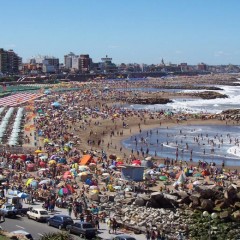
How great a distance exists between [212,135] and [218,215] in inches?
1004

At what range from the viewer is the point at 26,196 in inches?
826

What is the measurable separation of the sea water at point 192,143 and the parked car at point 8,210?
663 inches

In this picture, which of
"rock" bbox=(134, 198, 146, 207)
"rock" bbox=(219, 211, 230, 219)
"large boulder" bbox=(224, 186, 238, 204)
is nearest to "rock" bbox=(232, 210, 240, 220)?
"rock" bbox=(219, 211, 230, 219)

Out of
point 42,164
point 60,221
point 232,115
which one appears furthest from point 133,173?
point 232,115

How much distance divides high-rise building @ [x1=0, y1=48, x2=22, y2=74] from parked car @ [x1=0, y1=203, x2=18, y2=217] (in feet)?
471

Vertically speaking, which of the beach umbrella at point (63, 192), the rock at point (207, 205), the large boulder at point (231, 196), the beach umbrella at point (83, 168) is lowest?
the beach umbrella at point (83, 168)

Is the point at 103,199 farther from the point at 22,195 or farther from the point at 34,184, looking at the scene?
the point at 34,184

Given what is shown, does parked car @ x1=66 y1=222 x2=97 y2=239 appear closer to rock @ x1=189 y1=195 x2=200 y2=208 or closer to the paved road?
the paved road

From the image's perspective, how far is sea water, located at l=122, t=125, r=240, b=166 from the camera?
114 feet

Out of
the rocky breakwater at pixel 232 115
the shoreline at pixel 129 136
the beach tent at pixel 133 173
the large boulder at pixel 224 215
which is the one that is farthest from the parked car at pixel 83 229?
the rocky breakwater at pixel 232 115

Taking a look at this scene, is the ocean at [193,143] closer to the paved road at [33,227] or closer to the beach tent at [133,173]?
the beach tent at [133,173]

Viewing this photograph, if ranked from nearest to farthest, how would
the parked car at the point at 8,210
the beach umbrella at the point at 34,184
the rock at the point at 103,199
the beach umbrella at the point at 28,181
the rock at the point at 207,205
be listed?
the parked car at the point at 8,210 < the rock at the point at 207,205 < the rock at the point at 103,199 < the beach umbrella at the point at 34,184 < the beach umbrella at the point at 28,181

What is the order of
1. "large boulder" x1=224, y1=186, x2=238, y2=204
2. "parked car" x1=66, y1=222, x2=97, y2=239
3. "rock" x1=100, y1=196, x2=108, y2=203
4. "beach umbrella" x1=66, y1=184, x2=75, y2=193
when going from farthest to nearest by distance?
"beach umbrella" x1=66, y1=184, x2=75, y2=193 → "rock" x1=100, y1=196, x2=108, y2=203 → "large boulder" x1=224, y1=186, x2=238, y2=204 → "parked car" x1=66, y1=222, x2=97, y2=239

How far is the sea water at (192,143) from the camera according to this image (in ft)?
114
